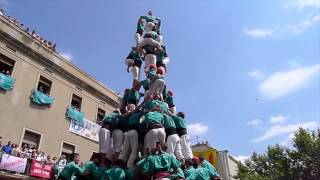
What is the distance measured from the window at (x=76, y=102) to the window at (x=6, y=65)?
5402 millimetres

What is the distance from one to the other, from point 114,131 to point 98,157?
85 cm

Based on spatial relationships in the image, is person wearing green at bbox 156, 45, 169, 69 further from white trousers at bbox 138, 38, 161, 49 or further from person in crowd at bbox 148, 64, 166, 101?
person in crowd at bbox 148, 64, 166, 101

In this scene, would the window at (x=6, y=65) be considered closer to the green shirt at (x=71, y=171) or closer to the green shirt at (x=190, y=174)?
the green shirt at (x=71, y=171)

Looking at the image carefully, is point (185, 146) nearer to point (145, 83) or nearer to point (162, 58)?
point (145, 83)

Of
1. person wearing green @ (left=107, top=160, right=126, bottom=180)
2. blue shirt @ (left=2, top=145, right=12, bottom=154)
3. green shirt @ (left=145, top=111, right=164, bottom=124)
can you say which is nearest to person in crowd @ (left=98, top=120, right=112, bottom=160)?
person wearing green @ (left=107, top=160, right=126, bottom=180)

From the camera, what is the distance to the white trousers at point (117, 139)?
348 inches

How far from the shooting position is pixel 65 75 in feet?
76.8

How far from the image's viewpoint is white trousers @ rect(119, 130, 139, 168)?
8471 mm

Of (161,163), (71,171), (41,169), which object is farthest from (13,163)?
(161,163)

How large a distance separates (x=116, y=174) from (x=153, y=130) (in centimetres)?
136

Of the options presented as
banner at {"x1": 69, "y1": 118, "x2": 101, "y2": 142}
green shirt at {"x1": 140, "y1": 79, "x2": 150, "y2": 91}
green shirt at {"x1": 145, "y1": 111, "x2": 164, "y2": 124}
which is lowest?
green shirt at {"x1": 145, "y1": 111, "x2": 164, "y2": 124}

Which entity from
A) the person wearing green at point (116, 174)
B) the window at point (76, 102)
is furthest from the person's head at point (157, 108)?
the window at point (76, 102)

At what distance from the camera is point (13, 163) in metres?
15.7

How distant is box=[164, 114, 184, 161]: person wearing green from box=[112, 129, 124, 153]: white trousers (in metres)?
1.28
